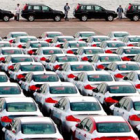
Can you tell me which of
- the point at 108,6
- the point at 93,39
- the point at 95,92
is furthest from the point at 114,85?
the point at 108,6

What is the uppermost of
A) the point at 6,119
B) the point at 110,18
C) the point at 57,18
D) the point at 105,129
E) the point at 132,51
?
the point at 105,129

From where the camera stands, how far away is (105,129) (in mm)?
18672

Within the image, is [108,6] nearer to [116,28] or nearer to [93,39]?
[116,28]

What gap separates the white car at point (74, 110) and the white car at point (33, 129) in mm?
2265

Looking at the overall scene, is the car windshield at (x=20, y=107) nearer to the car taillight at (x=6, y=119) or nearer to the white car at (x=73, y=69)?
the car taillight at (x=6, y=119)

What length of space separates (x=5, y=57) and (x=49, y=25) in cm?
2260

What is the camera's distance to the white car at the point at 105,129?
1827 centimetres

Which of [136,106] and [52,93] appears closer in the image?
[136,106]

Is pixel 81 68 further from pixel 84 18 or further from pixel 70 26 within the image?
pixel 84 18

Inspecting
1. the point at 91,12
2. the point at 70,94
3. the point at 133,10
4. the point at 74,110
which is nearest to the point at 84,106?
the point at 74,110

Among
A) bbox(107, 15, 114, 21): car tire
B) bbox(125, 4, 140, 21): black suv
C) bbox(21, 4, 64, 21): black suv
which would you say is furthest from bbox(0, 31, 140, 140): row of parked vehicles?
bbox(125, 4, 140, 21): black suv

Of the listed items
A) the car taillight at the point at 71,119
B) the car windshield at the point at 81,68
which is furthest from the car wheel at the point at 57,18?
the car taillight at the point at 71,119

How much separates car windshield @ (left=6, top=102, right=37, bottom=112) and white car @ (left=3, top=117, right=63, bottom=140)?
2369 mm

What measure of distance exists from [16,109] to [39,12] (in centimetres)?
3776
